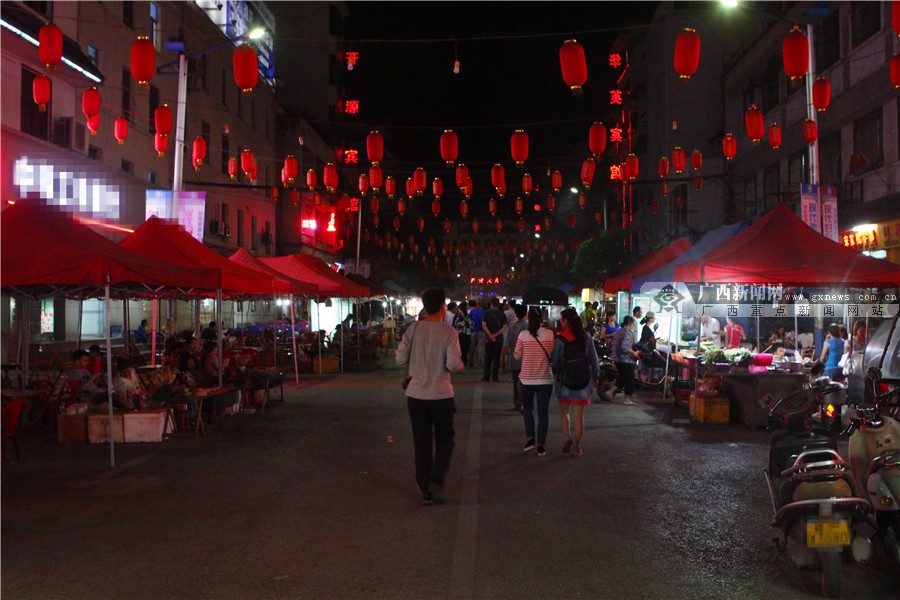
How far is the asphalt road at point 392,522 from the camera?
15.9 feet

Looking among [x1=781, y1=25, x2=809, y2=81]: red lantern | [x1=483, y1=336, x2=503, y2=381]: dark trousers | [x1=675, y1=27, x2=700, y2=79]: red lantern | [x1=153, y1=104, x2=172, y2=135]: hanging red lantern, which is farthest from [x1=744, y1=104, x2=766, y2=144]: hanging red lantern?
[x1=153, y1=104, x2=172, y2=135]: hanging red lantern

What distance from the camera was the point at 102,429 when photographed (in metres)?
10.2

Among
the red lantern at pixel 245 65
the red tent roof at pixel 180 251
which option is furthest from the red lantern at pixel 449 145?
the red tent roof at pixel 180 251

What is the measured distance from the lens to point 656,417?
12508 millimetres

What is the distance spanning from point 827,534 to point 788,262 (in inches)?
316

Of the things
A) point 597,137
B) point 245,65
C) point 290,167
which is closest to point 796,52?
point 597,137

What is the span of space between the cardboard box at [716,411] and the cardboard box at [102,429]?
29.0 feet

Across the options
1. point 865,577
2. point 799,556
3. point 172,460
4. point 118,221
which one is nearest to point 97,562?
point 172,460

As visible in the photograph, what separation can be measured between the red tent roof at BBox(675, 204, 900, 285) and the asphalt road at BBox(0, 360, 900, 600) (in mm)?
2751

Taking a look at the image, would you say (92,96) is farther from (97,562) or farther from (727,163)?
(727,163)

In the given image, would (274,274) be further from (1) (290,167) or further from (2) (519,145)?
(2) (519,145)

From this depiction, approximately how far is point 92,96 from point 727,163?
25.1 m

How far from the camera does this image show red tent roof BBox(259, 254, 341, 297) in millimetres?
19516

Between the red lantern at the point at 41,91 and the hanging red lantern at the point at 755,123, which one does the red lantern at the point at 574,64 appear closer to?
the hanging red lantern at the point at 755,123
